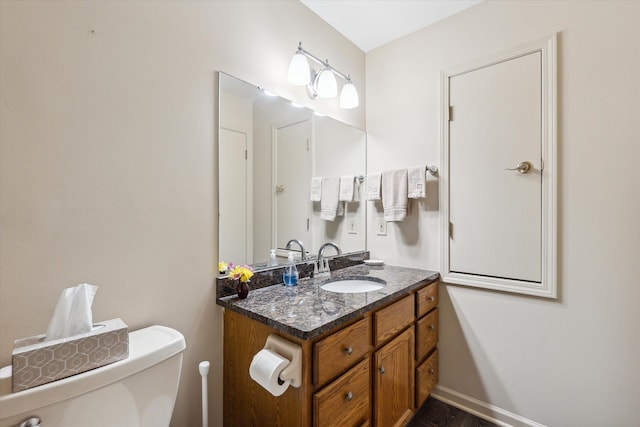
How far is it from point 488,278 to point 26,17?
2.22 meters

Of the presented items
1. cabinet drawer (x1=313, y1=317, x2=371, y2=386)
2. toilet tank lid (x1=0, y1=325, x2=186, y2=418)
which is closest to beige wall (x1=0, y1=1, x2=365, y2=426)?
toilet tank lid (x1=0, y1=325, x2=186, y2=418)

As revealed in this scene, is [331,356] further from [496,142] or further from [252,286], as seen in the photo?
[496,142]

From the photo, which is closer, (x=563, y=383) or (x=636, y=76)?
(x=636, y=76)

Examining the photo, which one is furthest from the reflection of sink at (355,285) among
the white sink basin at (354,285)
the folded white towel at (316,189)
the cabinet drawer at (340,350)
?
the folded white towel at (316,189)

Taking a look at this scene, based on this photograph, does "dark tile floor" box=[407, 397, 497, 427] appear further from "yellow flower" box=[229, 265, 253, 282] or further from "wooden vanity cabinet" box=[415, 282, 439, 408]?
"yellow flower" box=[229, 265, 253, 282]

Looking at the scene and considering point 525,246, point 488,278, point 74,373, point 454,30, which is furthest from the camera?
point 454,30

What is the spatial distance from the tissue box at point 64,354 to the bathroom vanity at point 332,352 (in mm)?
425

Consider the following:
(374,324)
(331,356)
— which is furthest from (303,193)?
(331,356)

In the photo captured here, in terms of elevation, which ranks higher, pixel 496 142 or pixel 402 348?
pixel 496 142

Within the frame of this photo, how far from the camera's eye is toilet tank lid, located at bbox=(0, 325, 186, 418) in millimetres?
631

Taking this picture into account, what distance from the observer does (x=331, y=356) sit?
38.8 inches

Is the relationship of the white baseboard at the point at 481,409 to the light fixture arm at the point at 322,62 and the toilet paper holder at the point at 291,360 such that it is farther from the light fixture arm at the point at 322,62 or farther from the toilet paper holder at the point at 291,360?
the light fixture arm at the point at 322,62

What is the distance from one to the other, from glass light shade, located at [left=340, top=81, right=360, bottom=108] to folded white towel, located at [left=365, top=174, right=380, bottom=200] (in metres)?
0.51

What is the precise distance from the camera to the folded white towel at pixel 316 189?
183 cm
